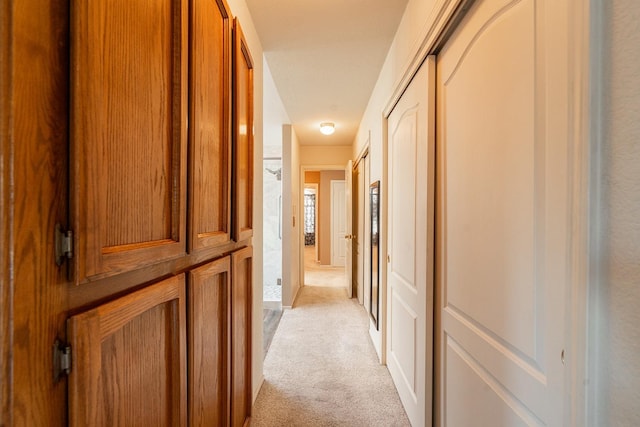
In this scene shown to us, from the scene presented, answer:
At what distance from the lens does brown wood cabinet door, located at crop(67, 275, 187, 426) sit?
1.66 ft

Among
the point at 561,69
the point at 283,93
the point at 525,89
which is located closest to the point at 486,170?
the point at 525,89

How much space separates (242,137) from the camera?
5.25 ft

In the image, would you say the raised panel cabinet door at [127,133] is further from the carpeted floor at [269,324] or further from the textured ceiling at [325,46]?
the carpeted floor at [269,324]

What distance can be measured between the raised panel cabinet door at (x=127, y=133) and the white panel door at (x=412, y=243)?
114cm

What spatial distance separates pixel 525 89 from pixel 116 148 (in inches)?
40.8

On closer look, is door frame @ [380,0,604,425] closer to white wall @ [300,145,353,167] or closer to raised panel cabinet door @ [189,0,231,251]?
raised panel cabinet door @ [189,0,231,251]

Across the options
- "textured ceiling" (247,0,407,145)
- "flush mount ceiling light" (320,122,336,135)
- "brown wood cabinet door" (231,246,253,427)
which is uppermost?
"textured ceiling" (247,0,407,145)

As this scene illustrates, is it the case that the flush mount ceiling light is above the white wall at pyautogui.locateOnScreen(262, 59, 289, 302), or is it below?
above

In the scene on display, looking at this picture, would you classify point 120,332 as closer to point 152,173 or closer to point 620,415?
point 152,173

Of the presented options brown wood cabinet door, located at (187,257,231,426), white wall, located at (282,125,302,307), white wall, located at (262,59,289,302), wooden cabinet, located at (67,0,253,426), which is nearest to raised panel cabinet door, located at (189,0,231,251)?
wooden cabinet, located at (67,0,253,426)

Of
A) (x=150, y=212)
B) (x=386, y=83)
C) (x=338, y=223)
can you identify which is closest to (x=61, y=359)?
(x=150, y=212)

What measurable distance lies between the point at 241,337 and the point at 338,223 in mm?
5967

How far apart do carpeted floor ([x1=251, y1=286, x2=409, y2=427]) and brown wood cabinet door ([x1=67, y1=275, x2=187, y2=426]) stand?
51.8 inches

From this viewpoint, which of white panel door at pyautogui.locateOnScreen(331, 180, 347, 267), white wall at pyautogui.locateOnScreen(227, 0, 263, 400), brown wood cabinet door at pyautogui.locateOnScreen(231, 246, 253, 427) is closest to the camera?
brown wood cabinet door at pyautogui.locateOnScreen(231, 246, 253, 427)
